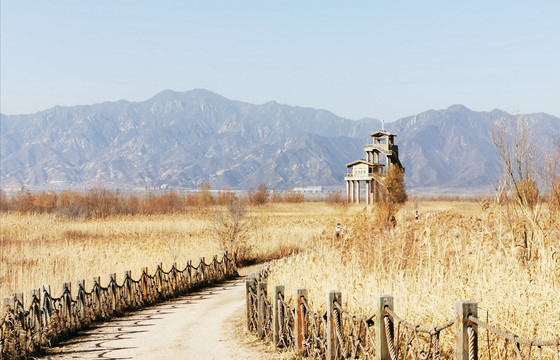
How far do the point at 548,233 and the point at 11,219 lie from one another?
113ft

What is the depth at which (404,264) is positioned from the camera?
13922mm

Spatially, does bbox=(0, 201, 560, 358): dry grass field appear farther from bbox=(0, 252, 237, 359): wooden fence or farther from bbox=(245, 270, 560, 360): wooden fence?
bbox=(0, 252, 237, 359): wooden fence

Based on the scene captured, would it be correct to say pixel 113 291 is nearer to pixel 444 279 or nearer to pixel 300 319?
pixel 300 319

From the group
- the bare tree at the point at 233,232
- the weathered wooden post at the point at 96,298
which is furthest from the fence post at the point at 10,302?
the bare tree at the point at 233,232

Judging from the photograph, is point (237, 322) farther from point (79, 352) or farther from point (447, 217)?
point (447, 217)

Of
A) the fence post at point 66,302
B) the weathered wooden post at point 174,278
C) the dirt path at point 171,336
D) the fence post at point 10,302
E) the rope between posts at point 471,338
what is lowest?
the dirt path at point 171,336

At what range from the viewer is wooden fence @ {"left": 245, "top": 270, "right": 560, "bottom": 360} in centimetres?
657

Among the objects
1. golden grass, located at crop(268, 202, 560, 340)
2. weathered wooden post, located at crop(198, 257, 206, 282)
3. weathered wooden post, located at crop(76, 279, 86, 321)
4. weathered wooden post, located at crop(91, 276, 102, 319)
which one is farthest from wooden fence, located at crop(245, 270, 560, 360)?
weathered wooden post, located at crop(198, 257, 206, 282)

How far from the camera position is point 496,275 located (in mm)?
10117

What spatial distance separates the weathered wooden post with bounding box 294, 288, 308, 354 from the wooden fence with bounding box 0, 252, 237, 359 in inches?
193

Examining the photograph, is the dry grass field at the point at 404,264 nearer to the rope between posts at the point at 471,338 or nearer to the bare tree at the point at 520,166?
the bare tree at the point at 520,166

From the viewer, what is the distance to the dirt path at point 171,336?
12023mm

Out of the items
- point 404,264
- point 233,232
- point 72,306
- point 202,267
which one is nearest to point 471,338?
point 404,264

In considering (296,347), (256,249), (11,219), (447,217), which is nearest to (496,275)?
(296,347)
